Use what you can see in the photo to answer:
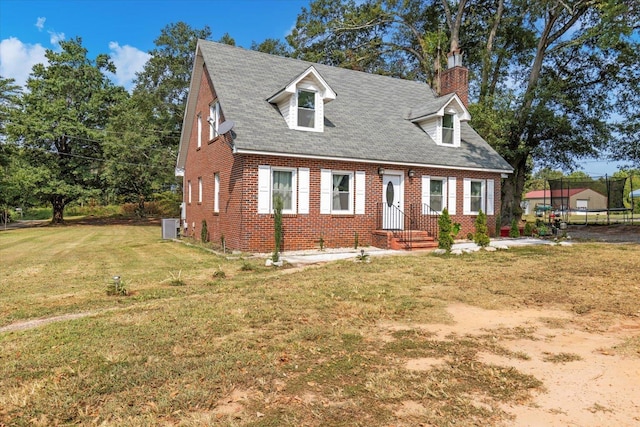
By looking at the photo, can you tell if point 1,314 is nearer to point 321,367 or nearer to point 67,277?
point 67,277

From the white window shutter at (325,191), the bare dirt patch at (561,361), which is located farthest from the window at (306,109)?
the bare dirt patch at (561,361)

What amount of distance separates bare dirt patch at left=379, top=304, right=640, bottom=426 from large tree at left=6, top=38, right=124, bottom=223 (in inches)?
1351

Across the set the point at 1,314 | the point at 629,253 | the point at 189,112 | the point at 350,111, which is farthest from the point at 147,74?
the point at 629,253

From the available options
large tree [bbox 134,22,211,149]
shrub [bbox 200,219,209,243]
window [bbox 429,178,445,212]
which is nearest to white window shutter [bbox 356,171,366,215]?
window [bbox 429,178,445,212]

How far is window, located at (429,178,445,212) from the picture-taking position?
16219mm

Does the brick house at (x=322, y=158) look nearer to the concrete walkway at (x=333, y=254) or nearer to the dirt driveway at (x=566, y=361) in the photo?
the concrete walkway at (x=333, y=254)

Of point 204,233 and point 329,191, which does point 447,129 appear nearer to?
point 329,191

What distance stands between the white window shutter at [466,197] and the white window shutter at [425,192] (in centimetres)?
193

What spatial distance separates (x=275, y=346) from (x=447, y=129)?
1546 centimetres

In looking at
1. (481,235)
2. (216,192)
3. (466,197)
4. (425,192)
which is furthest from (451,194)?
(216,192)

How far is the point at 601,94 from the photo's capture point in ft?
76.6

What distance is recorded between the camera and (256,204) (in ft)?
41.7

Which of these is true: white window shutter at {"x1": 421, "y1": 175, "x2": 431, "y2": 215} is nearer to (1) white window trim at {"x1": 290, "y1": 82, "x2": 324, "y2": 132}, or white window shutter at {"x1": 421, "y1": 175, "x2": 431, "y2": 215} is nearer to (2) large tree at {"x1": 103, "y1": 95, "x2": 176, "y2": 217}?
(1) white window trim at {"x1": 290, "y1": 82, "x2": 324, "y2": 132}

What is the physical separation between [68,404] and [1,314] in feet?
12.2
